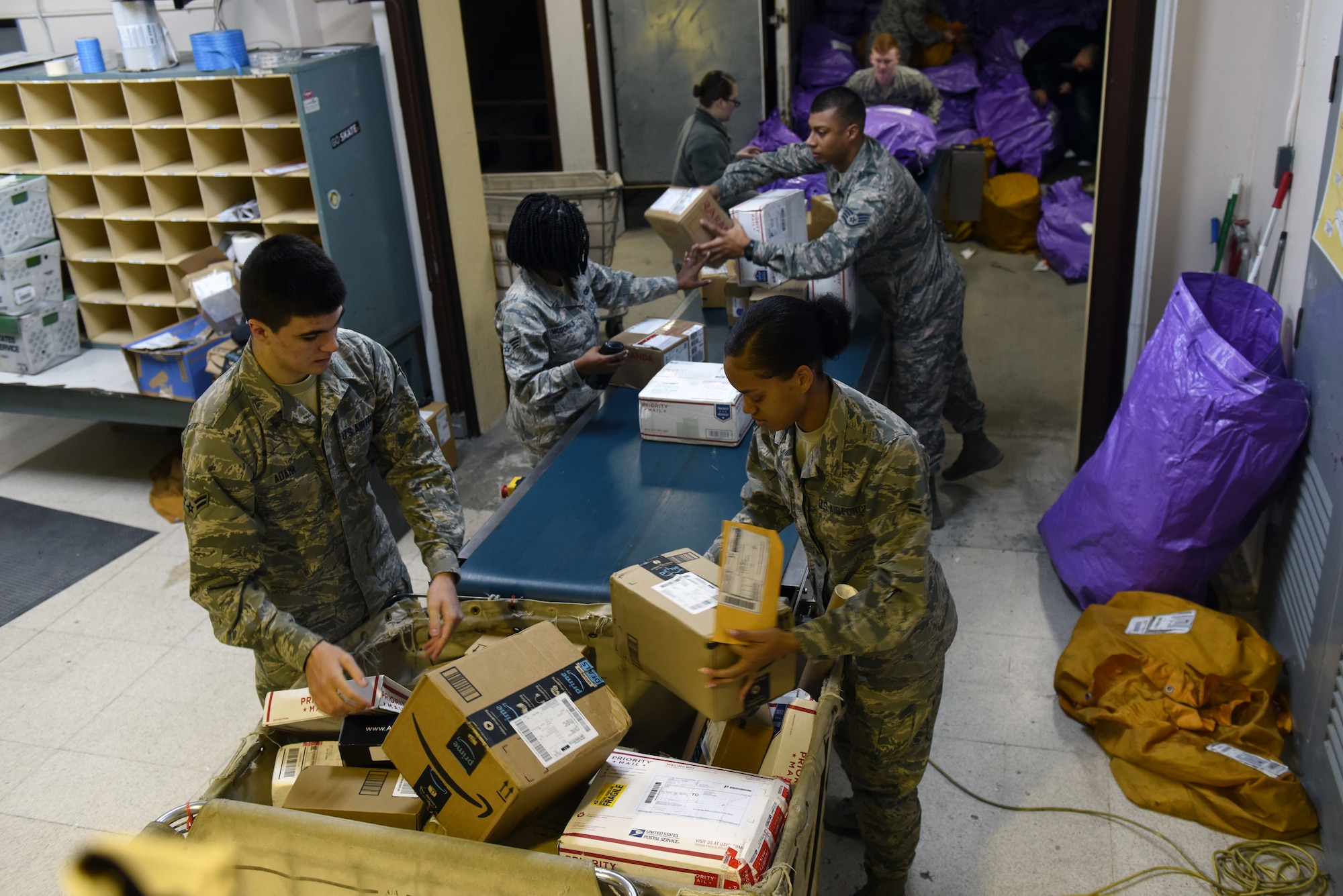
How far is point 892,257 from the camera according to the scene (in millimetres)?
3697

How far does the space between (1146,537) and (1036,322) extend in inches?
116

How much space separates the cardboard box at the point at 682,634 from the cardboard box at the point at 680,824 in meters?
0.13

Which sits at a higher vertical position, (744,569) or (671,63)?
(671,63)

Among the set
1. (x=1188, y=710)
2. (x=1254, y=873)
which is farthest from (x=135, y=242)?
(x=1254, y=873)

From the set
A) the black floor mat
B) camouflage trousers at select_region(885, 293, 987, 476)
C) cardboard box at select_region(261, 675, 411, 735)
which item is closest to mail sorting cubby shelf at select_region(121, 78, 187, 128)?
the black floor mat

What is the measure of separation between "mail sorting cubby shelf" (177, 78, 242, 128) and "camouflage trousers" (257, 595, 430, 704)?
2.72 metres

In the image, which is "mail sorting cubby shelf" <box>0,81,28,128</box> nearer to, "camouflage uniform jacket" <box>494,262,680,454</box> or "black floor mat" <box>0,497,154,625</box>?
"black floor mat" <box>0,497,154,625</box>

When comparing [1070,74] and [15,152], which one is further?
[1070,74]

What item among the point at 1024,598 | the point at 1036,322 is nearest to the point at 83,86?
the point at 1024,598

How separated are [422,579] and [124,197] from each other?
7.63ft

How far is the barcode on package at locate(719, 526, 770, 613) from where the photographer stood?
1713mm

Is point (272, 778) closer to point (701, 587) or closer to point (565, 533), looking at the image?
point (701, 587)

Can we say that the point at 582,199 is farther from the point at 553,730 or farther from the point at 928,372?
the point at 553,730

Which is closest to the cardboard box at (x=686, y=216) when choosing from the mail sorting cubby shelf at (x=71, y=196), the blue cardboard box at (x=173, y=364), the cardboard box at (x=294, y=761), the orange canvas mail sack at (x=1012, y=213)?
the blue cardboard box at (x=173, y=364)
